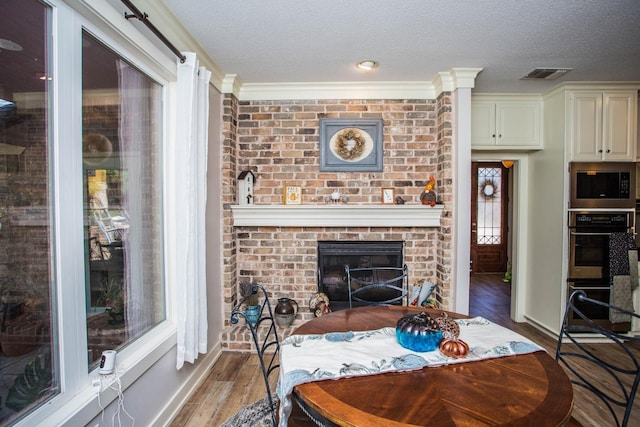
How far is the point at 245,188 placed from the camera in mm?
2986

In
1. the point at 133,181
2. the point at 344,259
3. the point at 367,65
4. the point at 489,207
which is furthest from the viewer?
the point at 489,207

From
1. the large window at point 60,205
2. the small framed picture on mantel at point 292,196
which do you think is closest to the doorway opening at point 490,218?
the small framed picture on mantel at point 292,196

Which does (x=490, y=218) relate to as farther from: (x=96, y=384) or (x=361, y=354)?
(x=96, y=384)

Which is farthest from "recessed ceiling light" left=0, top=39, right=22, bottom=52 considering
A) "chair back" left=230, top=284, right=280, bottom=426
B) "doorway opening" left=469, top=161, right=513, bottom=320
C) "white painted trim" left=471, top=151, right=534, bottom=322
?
"doorway opening" left=469, top=161, right=513, bottom=320

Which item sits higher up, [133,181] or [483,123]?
→ [483,123]

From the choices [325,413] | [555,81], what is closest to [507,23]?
[555,81]

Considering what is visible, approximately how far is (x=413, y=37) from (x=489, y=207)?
535 cm

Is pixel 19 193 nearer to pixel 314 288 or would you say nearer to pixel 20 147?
pixel 20 147

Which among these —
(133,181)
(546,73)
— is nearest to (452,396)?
(133,181)

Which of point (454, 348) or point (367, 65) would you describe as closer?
point (454, 348)

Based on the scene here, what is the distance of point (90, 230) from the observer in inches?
57.6

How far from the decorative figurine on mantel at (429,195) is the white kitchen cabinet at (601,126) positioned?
1.40 m

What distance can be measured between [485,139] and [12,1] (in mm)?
3559

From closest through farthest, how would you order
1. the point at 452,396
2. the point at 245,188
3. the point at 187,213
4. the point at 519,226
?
the point at 452,396
the point at 187,213
the point at 245,188
the point at 519,226
